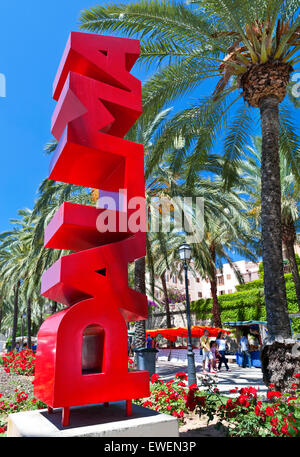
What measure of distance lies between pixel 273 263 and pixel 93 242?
11.7ft

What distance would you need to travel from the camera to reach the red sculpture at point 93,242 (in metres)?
3.33

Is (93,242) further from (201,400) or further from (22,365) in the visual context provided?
(22,365)

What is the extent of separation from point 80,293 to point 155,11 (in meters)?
6.28

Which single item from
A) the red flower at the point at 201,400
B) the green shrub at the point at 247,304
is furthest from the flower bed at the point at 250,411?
the green shrub at the point at 247,304

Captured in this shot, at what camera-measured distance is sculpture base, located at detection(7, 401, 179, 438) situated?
292 cm

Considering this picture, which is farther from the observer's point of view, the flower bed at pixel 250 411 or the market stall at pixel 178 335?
the market stall at pixel 178 335

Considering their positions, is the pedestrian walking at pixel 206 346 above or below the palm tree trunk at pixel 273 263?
below

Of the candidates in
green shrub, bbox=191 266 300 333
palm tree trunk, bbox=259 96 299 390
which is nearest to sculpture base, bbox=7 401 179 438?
palm tree trunk, bbox=259 96 299 390

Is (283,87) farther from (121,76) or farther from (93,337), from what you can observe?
(93,337)

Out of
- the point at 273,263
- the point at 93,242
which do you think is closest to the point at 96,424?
the point at 93,242

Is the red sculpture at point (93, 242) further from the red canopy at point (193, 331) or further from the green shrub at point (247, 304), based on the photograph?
the green shrub at point (247, 304)

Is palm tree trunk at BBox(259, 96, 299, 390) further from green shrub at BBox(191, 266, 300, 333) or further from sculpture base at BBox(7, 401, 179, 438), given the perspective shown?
green shrub at BBox(191, 266, 300, 333)

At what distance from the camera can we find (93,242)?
422 cm

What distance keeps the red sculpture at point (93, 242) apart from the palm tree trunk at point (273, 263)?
2864mm
